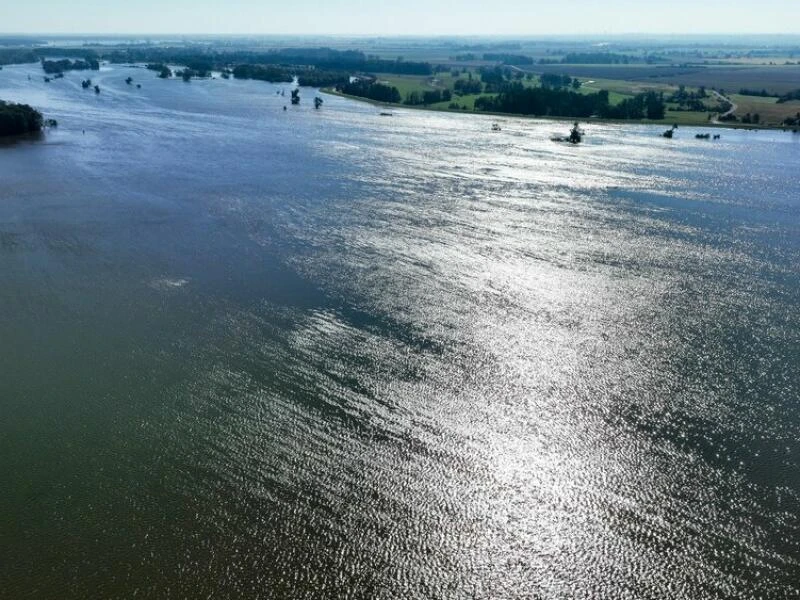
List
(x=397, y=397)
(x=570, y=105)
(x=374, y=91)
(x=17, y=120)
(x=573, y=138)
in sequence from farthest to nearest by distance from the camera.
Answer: (x=374, y=91) < (x=570, y=105) < (x=573, y=138) < (x=17, y=120) < (x=397, y=397)

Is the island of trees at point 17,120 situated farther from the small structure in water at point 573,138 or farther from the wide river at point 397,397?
the small structure in water at point 573,138

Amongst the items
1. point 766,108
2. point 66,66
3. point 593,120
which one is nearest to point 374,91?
point 593,120

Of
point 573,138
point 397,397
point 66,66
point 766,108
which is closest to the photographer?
point 397,397

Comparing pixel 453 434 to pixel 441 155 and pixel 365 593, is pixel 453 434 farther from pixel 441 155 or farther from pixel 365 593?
pixel 441 155

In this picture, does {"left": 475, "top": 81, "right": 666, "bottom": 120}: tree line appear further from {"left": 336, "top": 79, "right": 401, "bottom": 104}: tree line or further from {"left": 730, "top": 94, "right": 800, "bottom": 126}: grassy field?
{"left": 336, "top": 79, "right": 401, "bottom": 104}: tree line

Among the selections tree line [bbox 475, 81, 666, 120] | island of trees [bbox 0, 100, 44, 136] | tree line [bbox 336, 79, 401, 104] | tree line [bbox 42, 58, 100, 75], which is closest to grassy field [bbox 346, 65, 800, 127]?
tree line [bbox 475, 81, 666, 120]

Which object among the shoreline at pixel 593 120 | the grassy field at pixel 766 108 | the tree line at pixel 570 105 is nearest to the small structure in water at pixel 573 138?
the shoreline at pixel 593 120

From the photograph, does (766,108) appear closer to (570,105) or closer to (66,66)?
(570,105)
